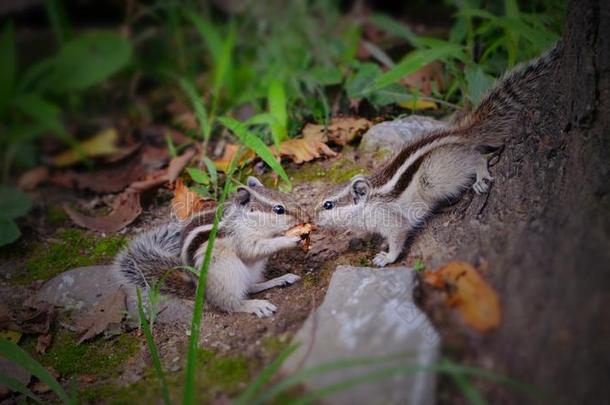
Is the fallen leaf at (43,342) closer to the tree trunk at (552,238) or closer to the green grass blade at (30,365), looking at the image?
the green grass blade at (30,365)

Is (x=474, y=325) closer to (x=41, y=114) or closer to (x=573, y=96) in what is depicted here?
(x=573, y=96)

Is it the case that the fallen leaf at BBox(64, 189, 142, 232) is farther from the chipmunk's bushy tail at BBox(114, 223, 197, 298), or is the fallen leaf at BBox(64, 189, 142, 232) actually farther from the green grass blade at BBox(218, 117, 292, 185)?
the green grass blade at BBox(218, 117, 292, 185)

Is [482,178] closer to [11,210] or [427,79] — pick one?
[427,79]

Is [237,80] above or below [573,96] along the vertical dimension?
below

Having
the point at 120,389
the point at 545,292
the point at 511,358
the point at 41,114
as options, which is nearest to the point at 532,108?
the point at 545,292

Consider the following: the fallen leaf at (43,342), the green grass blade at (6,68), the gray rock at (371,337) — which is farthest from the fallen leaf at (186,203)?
the green grass blade at (6,68)
